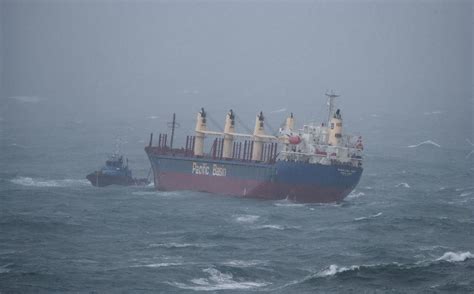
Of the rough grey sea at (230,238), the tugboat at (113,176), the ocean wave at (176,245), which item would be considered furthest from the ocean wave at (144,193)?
the ocean wave at (176,245)

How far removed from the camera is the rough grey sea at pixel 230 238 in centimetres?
5612

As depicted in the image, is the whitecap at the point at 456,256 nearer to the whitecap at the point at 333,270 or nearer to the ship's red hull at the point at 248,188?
the whitecap at the point at 333,270

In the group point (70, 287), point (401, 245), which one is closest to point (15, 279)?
point (70, 287)

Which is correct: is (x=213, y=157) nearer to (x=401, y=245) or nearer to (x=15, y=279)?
(x=401, y=245)

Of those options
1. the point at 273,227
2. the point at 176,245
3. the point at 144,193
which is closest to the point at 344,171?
the point at 273,227

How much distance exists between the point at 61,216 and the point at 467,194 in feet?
138

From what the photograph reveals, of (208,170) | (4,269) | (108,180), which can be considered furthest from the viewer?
(108,180)

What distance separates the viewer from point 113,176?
103 meters

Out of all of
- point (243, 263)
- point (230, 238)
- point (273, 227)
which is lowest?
point (243, 263)

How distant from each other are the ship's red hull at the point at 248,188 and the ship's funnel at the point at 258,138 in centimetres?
430

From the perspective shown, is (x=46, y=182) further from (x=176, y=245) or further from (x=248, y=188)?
(x=176, y=245)

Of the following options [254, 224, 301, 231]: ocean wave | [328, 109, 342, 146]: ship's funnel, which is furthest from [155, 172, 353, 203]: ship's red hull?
[254, 224, 301, 231]: ocean wave

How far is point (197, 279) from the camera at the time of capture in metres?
56.9

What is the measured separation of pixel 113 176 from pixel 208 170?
38.5 feet
